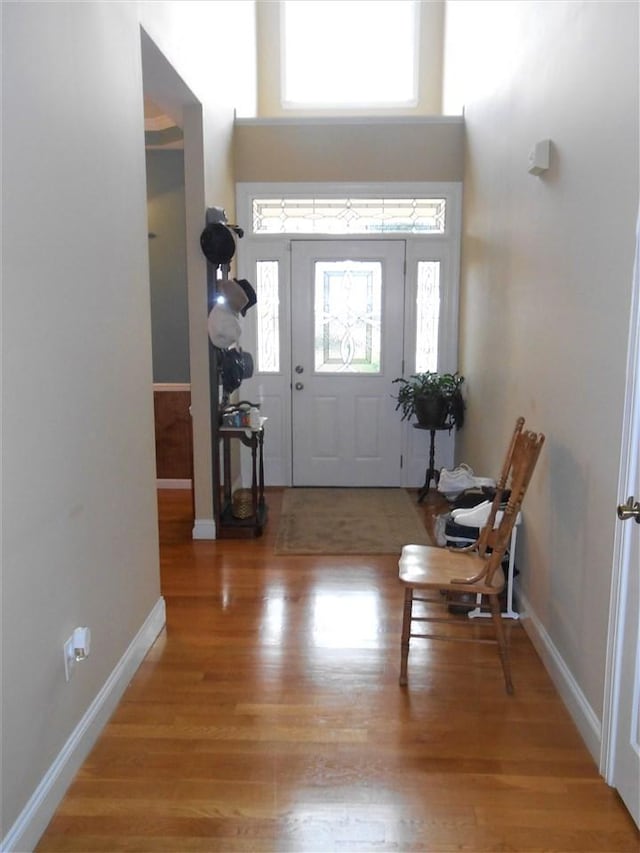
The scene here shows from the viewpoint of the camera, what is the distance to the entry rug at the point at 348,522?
405 centimetres

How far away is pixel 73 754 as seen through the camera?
1979 millimetres

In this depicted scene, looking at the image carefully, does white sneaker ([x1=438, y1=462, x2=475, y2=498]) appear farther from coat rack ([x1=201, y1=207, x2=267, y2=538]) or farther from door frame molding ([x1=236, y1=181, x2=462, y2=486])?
door frame molding ([x1=236, y1=181, x2=462, y2=486])

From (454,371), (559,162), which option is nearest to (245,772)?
(559,162)

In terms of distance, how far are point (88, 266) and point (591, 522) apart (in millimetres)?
1846

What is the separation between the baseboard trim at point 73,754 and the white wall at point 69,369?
0.6 inches

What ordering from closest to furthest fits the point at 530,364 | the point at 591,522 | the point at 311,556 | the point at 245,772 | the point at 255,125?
the point at 245,772 → the point at 591,522 → the point at 530,364 → the point at 311,556 → the point at 255,125

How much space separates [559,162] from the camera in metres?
2.57

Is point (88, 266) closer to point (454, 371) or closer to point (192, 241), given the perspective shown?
point (192, 241)

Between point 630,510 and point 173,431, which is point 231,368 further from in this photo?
point 630,510

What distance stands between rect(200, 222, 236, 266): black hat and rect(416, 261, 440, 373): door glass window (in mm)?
1882

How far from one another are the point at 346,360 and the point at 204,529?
6.28 feet

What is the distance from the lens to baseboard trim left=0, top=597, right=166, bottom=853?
5.47 ft

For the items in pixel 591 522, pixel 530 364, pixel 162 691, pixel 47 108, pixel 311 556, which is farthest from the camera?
pixel 311 556

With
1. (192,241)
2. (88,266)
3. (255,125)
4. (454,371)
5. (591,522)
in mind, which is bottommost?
(591,522)
